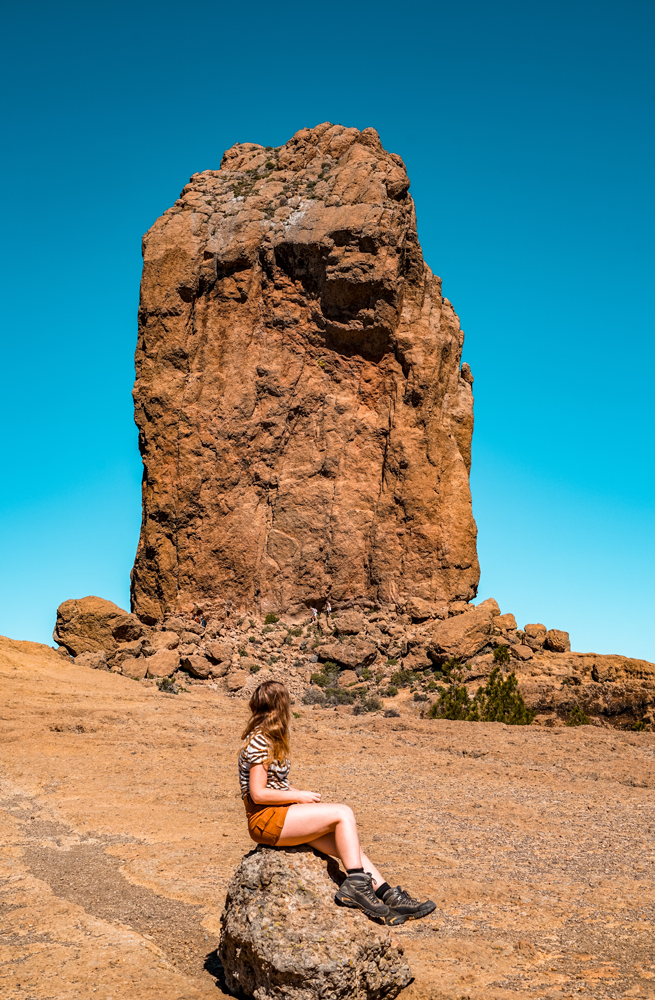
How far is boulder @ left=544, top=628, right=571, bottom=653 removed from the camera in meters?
21.6

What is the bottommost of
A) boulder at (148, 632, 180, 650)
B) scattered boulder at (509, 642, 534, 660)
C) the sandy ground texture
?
the sandy ground texture

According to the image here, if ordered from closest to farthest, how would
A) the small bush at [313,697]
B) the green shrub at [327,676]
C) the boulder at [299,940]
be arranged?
the boulder at [299,940], the small bush at [313,697], the green shrub at [327,676]

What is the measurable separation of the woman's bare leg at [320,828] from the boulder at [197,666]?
16.1 metres

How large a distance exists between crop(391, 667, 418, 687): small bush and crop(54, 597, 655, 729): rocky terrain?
26 millimetres

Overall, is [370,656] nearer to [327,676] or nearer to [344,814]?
[327,676]

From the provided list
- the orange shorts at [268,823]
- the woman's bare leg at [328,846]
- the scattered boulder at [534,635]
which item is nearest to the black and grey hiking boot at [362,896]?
the woman's bare leg at [328,846]

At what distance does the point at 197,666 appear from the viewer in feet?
67.2

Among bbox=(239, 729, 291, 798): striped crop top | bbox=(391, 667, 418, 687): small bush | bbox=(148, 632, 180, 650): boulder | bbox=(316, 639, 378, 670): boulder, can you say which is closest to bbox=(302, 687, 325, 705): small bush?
bbox=(316, 639, 378, 670): boulder

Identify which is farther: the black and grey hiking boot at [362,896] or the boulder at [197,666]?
the boulder at [197,666]

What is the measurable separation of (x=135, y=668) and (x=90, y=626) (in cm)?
190

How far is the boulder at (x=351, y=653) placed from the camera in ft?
69.5

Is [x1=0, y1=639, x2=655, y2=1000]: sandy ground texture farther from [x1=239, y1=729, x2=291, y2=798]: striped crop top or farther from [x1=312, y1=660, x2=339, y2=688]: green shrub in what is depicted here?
[x1=312, y1=660, x2=339, y2=688]: green shrub

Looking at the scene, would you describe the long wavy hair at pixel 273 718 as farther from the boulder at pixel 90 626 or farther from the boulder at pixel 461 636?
the boulder at pixel 90 626

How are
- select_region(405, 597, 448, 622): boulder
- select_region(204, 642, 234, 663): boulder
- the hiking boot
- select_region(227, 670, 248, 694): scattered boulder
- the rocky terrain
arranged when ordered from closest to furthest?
the hiking boot → the rocky terrain → select_region(227, 670, 248, 694): scattered boulder → select_region(204, 642, 234, 663): boulder → select_region(405, 597, 448, 622): boulder
